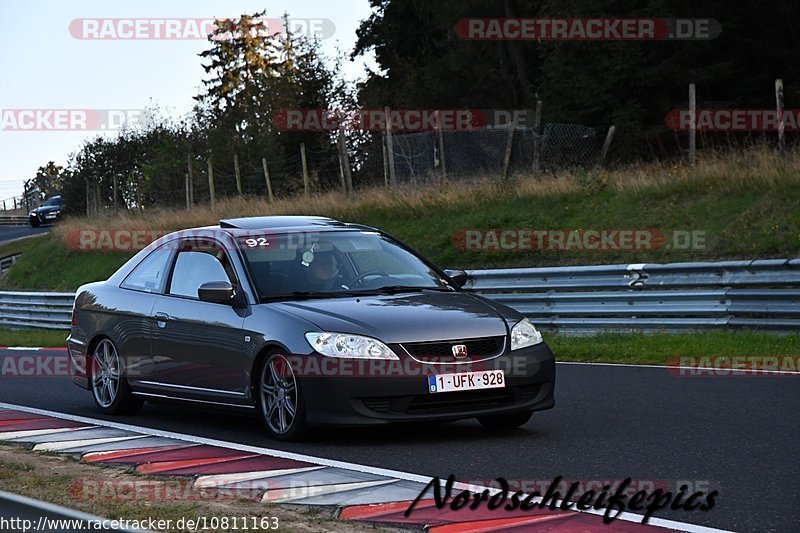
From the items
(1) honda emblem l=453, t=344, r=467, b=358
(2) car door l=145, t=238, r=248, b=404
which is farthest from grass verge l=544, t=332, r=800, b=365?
(1) honda emblem l=453, t=344, r=467, b=358

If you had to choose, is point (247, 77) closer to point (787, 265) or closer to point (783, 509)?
point (787, 265)

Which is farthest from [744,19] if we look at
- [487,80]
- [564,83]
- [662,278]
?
[662,278]

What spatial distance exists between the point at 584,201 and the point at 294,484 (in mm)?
18275

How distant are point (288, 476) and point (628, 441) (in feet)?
7.96

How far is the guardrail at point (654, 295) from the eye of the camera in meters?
15.1

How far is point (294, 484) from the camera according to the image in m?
6.97

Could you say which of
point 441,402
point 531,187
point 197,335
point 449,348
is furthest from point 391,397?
point 531,187

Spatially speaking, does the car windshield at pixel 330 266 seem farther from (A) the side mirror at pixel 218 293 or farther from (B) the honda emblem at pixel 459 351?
(B) the honda emblem at pixel 459 351

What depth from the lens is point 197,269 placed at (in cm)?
1025

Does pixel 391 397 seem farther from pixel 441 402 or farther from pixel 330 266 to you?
pixel 330 266

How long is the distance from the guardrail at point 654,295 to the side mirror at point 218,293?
748 centimetres

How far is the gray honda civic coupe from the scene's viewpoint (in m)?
8.52

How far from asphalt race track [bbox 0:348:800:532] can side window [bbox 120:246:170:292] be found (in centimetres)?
102

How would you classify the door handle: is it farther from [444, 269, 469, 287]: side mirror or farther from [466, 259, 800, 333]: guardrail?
[466, 259, 800, 333]: guardrail
